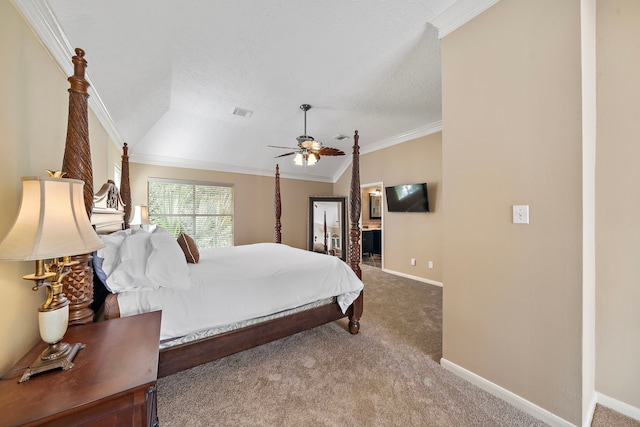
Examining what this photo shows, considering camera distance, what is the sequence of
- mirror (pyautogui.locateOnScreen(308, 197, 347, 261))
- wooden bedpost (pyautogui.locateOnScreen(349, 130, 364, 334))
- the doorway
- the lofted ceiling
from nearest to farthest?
the lofted ceiling, wooden bedpost (pyautogui.locateOnScreen(349, 130, 364, 334)), mirror (pyautogui.locateOnScreen(308, 197, 347, 261)), the doorway

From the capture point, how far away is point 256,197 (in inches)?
233

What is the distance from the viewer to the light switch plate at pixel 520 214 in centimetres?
159

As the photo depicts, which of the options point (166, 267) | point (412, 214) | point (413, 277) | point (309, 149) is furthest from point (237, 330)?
point (412, 214)

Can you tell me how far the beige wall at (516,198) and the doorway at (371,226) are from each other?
449cm

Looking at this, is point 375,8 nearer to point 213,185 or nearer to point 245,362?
point 245,362

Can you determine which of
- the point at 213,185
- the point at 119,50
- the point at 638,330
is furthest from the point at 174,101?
the point at 638,330

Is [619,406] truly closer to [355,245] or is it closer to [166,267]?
[355,245]

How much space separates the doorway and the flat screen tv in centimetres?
145

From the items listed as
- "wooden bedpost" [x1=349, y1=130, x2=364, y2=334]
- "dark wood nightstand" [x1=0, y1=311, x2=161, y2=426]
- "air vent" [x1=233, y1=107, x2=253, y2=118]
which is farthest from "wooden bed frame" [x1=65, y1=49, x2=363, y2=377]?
"air vent" [x1=233, y1=107, x2=253, y2=118]

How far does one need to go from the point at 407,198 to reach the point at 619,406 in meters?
3.48

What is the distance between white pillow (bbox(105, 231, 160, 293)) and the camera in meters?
1.64

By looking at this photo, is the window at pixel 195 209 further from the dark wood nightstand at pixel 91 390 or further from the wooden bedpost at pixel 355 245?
the dark wood nightstand at pixel 91 390

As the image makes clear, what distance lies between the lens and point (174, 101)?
11.6 feet

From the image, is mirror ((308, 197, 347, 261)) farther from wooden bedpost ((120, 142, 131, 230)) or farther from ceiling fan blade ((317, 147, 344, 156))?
wooden bedpost ((120, 142, 131, 230))
